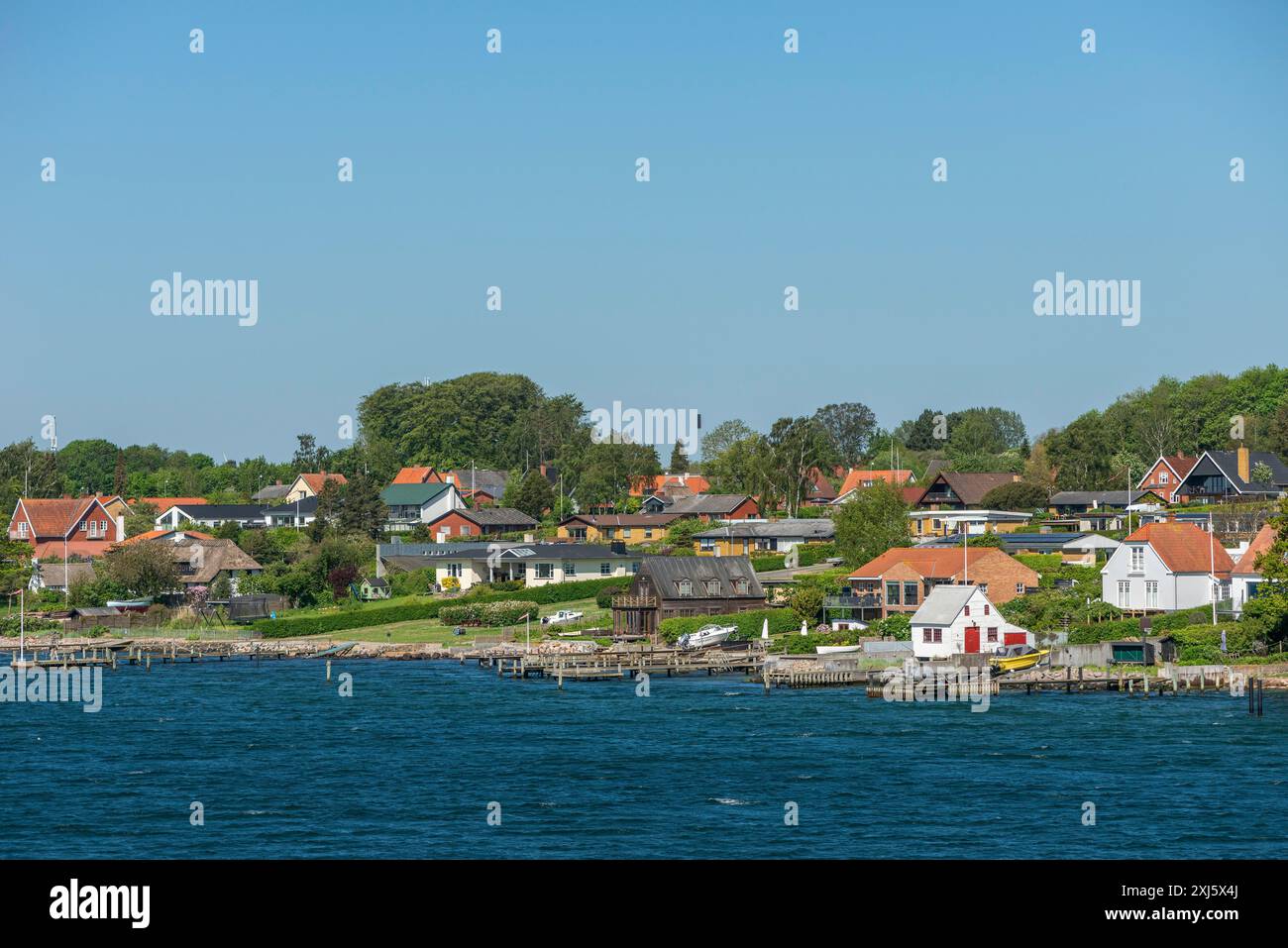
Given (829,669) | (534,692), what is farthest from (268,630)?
(829,669)

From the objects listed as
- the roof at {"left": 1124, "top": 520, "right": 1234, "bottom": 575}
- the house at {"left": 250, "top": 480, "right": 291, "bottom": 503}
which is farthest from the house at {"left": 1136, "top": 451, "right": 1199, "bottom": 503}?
the house at {"left": 250, "top": 480, "right": 291, "bottom": 503}

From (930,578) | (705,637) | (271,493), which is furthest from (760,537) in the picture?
(271,493)

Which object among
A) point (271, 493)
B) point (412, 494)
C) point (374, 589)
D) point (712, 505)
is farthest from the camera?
point (271, 493)

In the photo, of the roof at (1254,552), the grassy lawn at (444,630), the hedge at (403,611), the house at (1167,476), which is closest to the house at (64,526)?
the hedge at (403,611)

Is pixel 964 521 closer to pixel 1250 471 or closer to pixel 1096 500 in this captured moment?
pixel 1096 500

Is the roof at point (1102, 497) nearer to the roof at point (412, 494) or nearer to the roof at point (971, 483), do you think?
the roof at point (971, 483)
